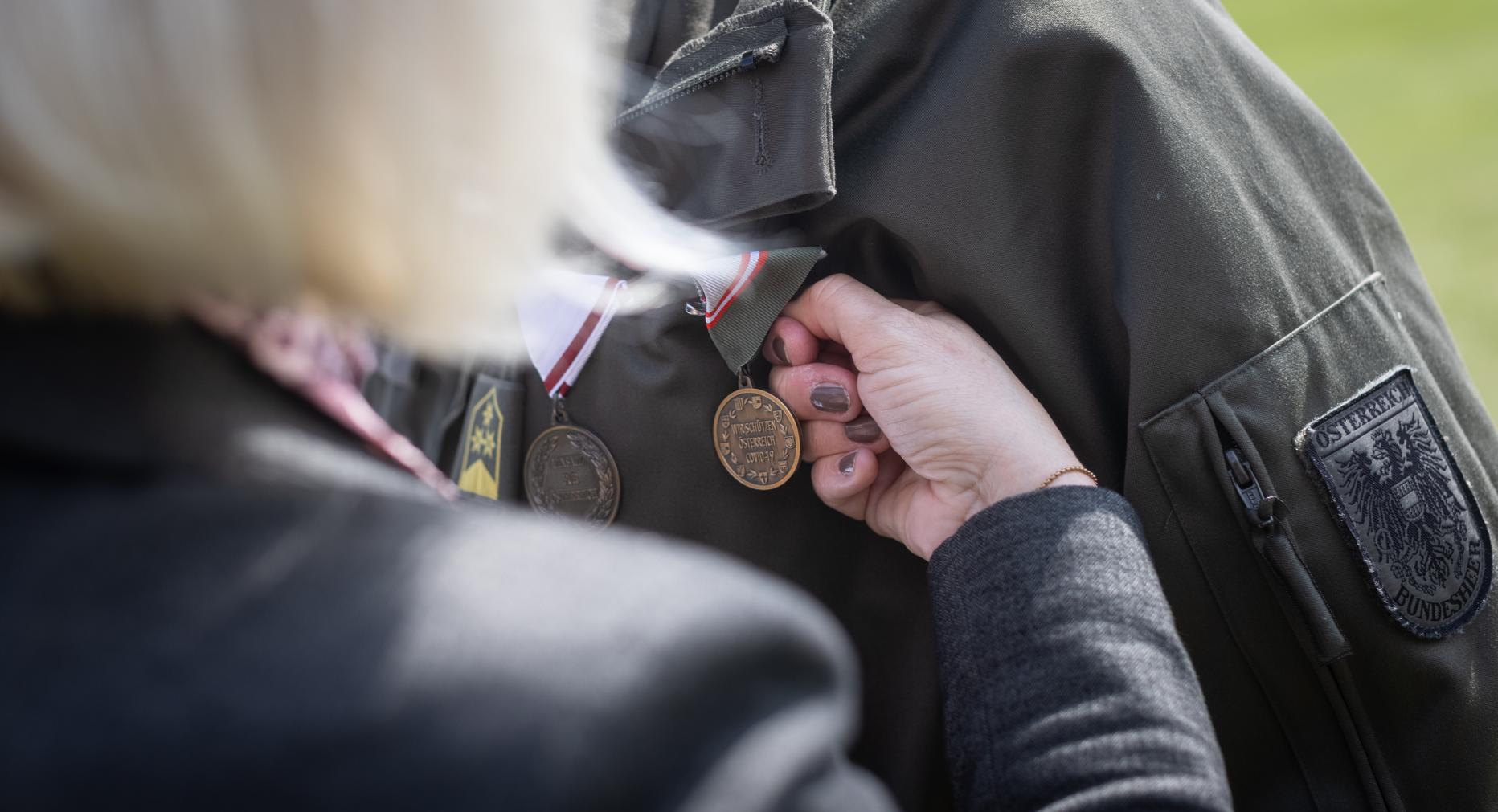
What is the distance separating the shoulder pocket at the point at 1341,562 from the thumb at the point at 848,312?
297 millimetres

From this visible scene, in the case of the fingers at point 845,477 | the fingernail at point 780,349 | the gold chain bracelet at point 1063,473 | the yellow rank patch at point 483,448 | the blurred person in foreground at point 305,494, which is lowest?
the yellow rank patch at point 483,448

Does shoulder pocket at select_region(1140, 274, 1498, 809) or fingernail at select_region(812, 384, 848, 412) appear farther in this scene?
fingernail at select_region(812, 384, 848, 412)

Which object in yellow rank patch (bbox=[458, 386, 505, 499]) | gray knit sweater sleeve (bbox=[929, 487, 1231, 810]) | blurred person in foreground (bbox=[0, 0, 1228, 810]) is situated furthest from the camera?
A: yellow rank patch (bbox=[458, 386, 505, 499])

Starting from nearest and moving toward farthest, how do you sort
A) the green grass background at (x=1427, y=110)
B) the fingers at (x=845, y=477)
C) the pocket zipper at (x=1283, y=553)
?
the pocket zipper at (x=1283, y=553)
the fingers at (x=845, y=477)
the green grass background at (x=1427, y=110)

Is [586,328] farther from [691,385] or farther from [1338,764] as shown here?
[1338,764]

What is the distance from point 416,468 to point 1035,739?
55cm

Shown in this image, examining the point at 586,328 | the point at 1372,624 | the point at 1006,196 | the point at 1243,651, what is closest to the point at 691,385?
the point at 586,328

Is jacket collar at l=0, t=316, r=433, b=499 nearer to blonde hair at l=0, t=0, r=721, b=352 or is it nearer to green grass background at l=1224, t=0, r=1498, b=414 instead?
blonde hair at l=0, t=0, r=721, b=352

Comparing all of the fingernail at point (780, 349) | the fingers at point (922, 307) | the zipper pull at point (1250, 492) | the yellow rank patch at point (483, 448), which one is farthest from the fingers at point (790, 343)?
the zipper pull at point (1250, 492)

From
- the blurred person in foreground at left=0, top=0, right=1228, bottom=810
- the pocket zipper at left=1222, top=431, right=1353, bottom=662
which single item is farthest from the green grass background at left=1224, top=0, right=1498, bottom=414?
the blurred person in foreground at left=0, top=0, right=1228, bottom=810

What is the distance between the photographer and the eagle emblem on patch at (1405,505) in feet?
3.49

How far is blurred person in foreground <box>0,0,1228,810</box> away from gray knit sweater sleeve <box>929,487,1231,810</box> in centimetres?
31

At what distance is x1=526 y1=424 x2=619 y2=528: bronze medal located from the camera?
4.01 feet

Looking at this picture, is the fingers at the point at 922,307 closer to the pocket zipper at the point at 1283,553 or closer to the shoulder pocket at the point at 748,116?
the shoulder pocket at the point at 748,116
